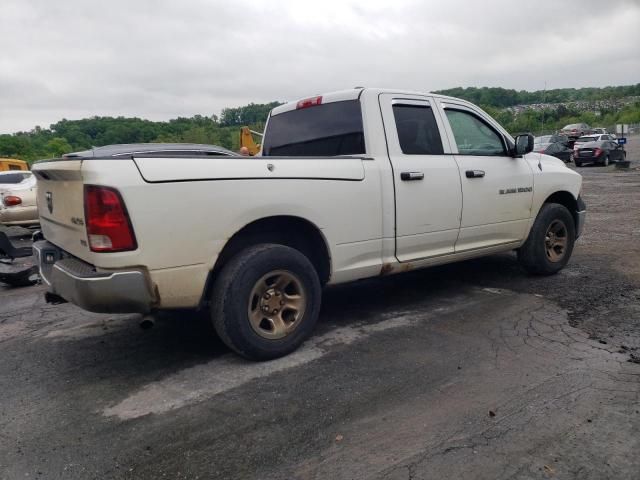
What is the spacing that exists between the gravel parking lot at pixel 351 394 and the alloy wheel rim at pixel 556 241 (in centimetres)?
71

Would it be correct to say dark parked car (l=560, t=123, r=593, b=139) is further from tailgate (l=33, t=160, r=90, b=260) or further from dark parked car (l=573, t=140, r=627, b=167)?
tailgate (l=33, t=160, r=90, b=260)

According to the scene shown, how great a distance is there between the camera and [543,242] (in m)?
5.59

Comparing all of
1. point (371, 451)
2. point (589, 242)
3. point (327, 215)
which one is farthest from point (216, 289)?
point (589, 242)

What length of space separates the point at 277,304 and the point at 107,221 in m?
1.29

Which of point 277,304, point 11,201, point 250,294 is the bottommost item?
point 277,304

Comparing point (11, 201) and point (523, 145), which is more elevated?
point (523, 145)

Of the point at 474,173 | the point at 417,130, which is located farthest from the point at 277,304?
the point at 474,173

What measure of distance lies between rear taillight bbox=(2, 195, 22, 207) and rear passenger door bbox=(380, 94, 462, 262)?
→ 29.9 feet

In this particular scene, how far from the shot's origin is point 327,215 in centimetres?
387

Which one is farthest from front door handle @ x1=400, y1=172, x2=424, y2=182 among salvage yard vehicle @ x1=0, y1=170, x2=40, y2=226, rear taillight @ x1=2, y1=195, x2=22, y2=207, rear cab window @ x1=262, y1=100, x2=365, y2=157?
rear taillight @ x1=2, y1=195, x2=22, y2=207

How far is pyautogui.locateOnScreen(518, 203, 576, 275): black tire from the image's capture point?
219 inches

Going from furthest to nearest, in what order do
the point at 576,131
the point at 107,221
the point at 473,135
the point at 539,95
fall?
the point at 539,95 → the point at 576,131 → the point at 473,135 → the point at 107,221

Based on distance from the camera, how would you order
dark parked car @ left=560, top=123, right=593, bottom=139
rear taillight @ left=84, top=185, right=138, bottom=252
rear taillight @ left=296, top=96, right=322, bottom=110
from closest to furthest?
1. rear taillight @ left=84, top=185, right=138, bottom=252
2. rear taillight @ left=296, top=96, right=322, bottom=110
3. dark parked car @ left=560, top=123, right=593, bottom=139

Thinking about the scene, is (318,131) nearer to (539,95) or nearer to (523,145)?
(523,145)
